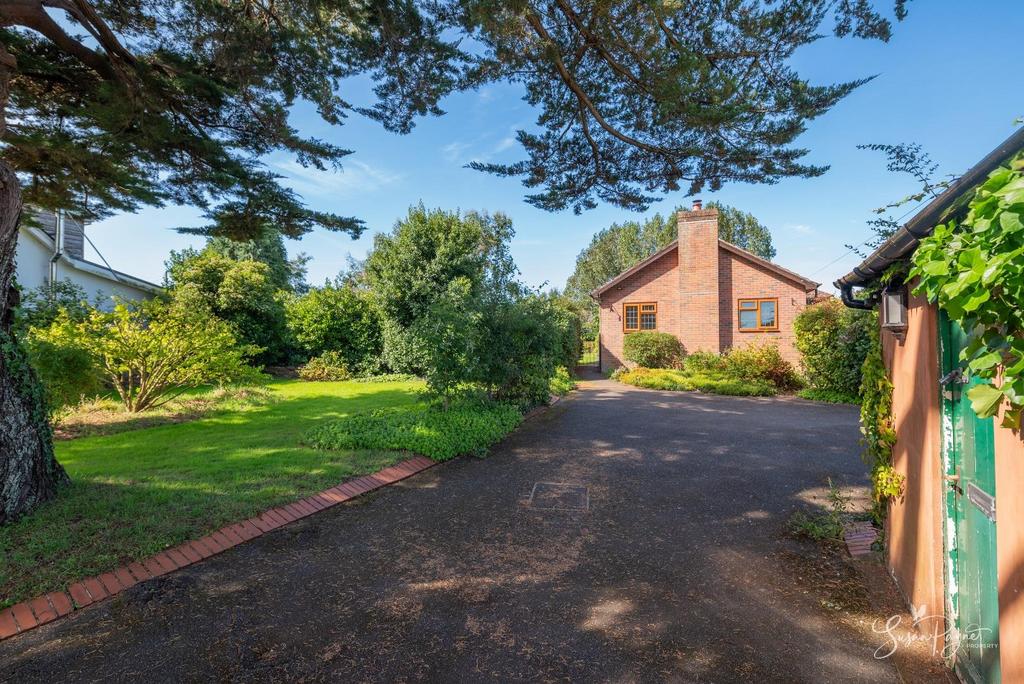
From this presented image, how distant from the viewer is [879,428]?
4.01 meters

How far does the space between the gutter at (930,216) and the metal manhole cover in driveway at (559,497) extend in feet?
12.1

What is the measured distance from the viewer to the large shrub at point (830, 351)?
12797 mm

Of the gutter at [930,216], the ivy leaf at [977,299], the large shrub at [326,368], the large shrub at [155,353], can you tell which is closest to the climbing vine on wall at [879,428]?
the gutter at [930,216]

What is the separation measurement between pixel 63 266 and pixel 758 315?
25.2 metres

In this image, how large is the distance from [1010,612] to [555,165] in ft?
20.2

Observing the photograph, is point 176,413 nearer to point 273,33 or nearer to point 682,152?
point 273,33

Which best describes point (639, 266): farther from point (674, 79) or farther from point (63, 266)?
point (63, 266)

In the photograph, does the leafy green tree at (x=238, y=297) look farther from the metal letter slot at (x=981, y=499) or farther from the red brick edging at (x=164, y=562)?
the metal letter slot at (x=981, y=499)

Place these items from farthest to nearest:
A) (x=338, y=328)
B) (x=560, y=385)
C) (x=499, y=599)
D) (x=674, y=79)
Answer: (x=338, y=328)
(x=560, y=385)
(x=674, y=79)
(x=499, y=599)

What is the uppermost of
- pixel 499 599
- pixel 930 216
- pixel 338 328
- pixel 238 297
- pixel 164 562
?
pixel 238 297

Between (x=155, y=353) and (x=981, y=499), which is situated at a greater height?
(x=155, y=353)

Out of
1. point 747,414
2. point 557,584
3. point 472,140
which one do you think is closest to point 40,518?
point 557,584

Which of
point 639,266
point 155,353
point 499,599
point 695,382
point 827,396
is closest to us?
point 499,599

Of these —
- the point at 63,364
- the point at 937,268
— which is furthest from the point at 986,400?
the point at 63,364
